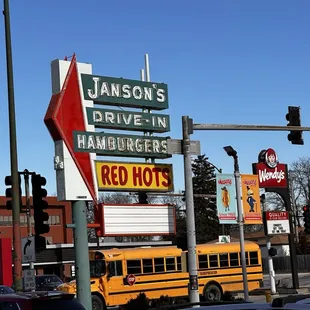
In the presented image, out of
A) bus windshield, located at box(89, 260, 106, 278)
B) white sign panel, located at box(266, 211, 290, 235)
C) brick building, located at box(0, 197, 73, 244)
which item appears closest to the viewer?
bus windshield, located at box(89, 260, 106, 278)

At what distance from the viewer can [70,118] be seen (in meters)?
20.7

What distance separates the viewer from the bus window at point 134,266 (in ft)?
97.1

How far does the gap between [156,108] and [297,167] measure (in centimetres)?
8681

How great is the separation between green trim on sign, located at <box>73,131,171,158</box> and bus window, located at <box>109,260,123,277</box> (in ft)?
25.4

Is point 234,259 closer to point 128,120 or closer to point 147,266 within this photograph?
point 147,266

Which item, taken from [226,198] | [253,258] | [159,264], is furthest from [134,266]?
[253,258]

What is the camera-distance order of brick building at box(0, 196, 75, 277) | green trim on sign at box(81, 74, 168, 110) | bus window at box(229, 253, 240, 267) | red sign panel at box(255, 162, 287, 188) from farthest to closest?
brick building at box(0, 196, 75, 277), red sign panel at box(255, 162, 287, 188), bus window at box(229, 253, 240, 267), green trim on sign at box(81, 74, 168, 110)

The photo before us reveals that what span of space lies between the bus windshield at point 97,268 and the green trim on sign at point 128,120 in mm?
8153

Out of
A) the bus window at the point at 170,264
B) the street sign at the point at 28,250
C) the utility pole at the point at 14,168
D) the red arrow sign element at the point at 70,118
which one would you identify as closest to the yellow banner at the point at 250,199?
the bus window at the point at 170,264

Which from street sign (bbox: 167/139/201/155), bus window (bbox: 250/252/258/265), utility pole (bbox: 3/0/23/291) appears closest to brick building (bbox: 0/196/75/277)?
bus window (bbox: 250/252/258/265)

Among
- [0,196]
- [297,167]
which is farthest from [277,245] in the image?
[0,196]

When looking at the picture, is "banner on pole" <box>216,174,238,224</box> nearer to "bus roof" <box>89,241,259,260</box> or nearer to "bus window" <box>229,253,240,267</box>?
"bus roof" <box>89,241,259,260</box>

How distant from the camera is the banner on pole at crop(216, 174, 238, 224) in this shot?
29891mm

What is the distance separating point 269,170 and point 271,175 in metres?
0.32
